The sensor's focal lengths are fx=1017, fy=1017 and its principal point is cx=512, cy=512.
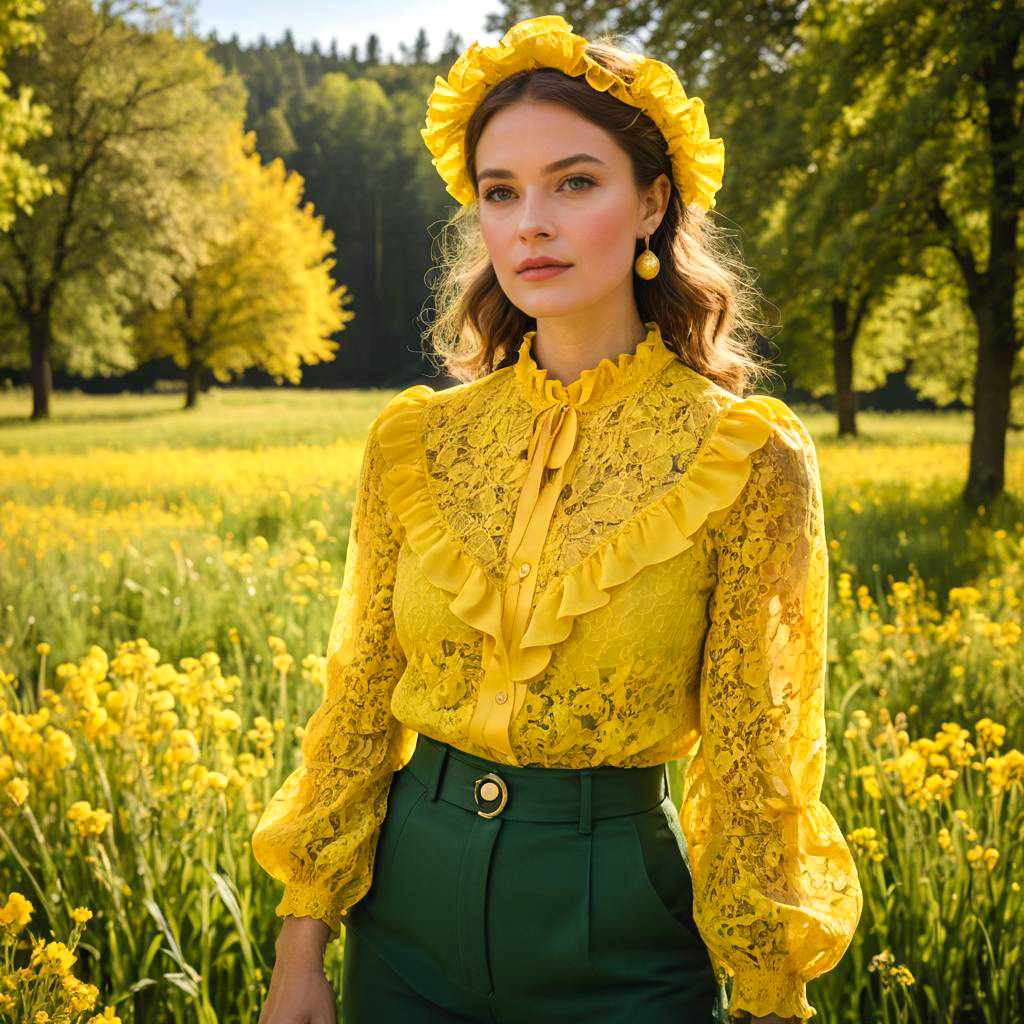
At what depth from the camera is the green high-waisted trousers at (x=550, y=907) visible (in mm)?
1417

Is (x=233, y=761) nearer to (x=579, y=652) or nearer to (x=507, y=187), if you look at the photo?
(x=579, y=652)

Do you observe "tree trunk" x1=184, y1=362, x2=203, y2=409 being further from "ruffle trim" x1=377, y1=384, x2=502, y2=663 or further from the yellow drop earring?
the yellow drop earring

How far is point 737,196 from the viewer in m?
10.5

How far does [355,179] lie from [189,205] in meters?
35.8

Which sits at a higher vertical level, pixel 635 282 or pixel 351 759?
pixel 635 282

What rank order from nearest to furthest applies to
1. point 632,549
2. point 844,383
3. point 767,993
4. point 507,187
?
point 767,993 → point 632,549 → point 507,187 → point 844,383

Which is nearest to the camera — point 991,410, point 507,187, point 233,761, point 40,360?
point 507,187

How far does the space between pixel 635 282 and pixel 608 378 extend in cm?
23

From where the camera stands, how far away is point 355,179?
51656mm

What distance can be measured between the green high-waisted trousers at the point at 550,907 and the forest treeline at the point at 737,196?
118 centimetres

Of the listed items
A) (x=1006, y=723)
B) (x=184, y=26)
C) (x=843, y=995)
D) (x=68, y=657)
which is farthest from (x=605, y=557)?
(x=184, y=26)

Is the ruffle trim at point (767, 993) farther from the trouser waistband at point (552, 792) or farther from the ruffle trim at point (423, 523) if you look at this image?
the ruffle trim at point (423, 523)

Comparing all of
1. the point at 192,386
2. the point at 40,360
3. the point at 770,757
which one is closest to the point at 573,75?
the point at 770,757

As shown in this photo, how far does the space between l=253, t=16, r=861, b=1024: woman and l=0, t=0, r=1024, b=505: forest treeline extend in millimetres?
602
